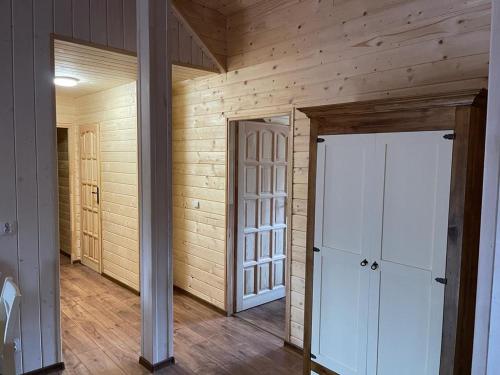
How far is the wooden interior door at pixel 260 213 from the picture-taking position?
397 cm

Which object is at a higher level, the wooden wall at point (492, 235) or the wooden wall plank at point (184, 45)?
the wooden wall plank at point (184, 45)

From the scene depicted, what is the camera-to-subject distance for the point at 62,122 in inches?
226

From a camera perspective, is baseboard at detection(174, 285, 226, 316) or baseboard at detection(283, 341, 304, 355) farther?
baseboard at detection(174, 285, 226, 316)

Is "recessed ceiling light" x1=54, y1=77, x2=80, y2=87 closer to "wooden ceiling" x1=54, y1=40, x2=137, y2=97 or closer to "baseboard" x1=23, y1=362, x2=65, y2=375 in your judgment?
"wooden ceiling" x1=54, y1=40, x2=137, y2=97

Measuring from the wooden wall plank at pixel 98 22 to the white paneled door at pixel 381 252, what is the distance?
75.6 inches

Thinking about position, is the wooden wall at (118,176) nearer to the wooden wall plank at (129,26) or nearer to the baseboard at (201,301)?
the baseboard at (201,301)

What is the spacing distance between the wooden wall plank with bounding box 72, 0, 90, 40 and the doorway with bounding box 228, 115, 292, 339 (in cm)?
150

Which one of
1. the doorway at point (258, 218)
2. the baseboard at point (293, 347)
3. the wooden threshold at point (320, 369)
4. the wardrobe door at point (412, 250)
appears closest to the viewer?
the wardrobe door at point (412, 250)

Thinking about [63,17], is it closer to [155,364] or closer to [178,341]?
[155,364]

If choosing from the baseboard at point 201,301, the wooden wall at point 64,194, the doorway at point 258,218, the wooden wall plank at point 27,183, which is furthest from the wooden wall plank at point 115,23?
the wooden wall at point 64,194

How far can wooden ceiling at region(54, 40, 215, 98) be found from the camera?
10.2ft

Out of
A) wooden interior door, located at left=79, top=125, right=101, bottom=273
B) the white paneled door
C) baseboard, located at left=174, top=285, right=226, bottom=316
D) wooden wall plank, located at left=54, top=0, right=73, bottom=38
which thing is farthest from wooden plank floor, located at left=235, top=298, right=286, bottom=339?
wooden wall plank, located at left=54, top=0, right=73, bottom=38

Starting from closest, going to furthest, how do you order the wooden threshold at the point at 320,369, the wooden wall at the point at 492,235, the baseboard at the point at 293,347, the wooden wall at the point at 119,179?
the wooden wall at the point at 492,235 → the wooden threshold at the point at 320,369 → the baseboard at the point at 293,347 → the wooden wall at the point at 119,179

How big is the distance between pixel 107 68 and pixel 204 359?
2816 mm
